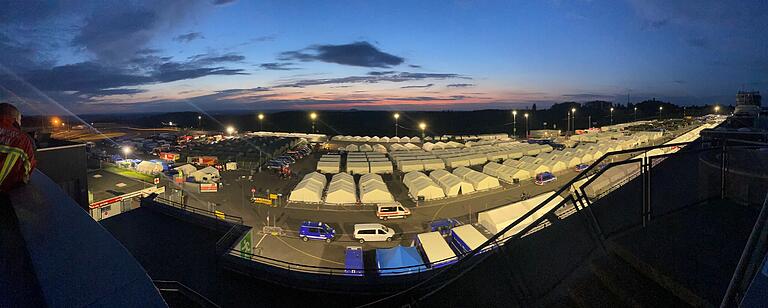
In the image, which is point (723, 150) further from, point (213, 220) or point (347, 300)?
point (213, 220)

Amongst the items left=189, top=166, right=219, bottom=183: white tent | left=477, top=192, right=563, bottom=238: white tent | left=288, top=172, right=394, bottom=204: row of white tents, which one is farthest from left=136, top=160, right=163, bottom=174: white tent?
left=477, top=192, right=563, bottom=238: white tent

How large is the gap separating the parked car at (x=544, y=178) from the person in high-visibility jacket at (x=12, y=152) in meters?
19.4

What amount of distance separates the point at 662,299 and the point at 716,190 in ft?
8.64

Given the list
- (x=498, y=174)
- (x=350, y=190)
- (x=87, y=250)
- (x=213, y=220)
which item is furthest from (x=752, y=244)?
(x=498, y=174)

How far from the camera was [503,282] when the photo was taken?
3516mm

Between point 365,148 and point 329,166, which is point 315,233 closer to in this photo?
point 329,166

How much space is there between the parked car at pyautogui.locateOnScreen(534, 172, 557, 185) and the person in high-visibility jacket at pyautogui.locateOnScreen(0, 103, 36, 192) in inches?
765

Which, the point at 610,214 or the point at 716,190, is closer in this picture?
the point at 610,214

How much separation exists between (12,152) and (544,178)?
19935 millimetres

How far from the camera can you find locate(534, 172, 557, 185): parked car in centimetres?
1875

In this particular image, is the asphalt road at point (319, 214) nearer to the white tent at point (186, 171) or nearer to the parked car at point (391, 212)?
the parked car at point (391, 212)

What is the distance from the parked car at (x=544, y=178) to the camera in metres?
18.8

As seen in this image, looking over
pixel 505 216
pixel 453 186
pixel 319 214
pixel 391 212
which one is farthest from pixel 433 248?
pixel 453 186

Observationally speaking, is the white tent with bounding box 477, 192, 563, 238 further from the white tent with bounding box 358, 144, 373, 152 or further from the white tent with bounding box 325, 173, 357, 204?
the white tent with bounding box 358, 144, 373, 152
